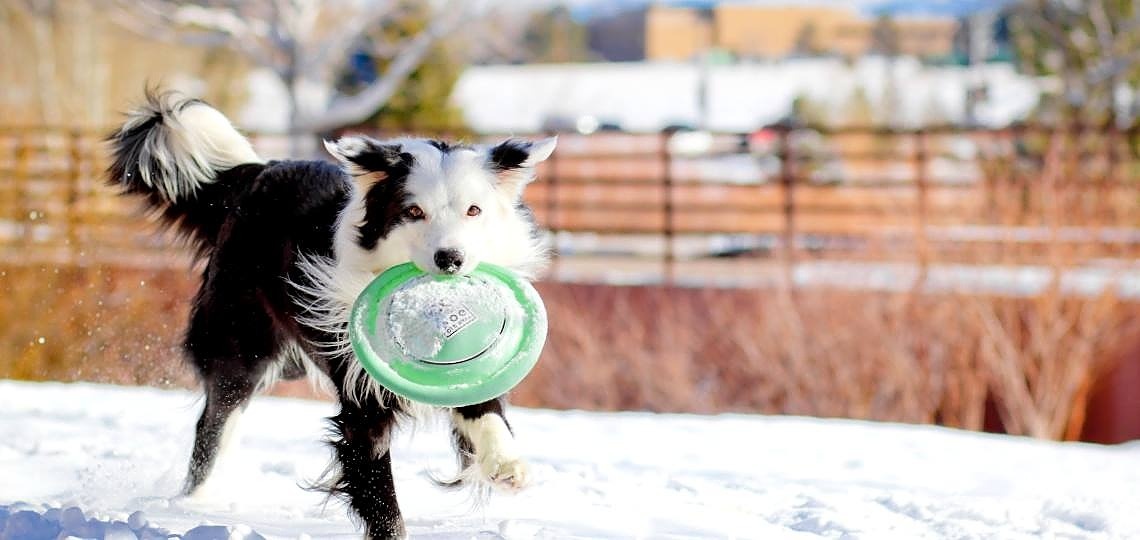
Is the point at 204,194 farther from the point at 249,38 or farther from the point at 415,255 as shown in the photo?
the point at 249,38

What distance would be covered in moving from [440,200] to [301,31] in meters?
14.9

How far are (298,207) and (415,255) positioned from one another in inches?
39.9

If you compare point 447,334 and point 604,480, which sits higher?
point 447,334

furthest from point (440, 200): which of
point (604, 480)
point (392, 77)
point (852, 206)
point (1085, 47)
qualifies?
point (1085, 47)

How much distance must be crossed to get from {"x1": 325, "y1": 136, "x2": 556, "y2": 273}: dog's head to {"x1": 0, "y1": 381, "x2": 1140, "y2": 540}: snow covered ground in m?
0.76

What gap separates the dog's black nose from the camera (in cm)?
374

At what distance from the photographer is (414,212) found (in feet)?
12.7

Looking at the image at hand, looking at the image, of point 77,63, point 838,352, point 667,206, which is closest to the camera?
point 838,352

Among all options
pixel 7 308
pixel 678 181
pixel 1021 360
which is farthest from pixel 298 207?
pixel 678 181

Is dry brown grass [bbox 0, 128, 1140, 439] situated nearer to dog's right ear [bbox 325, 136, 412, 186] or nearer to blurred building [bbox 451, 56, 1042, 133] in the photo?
dog's right ear [bbox 325, 136, 412, 186]

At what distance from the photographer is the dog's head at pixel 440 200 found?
3834 mm

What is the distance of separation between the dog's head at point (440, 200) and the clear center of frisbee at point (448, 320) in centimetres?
11

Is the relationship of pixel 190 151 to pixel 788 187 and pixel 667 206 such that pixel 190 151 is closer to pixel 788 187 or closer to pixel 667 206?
pixel 788 187

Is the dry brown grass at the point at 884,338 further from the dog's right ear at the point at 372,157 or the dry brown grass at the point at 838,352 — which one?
the dog's right ear at the point at 372,157
